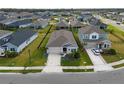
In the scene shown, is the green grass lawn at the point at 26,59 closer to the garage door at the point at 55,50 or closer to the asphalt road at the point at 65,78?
the garage door at the point at 55,50

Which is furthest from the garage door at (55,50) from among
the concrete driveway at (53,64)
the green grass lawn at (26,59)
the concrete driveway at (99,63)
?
the concrete driveway at (99,63)

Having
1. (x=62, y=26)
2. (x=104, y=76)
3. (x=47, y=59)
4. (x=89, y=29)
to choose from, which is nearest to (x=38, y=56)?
(x=47, y=59)

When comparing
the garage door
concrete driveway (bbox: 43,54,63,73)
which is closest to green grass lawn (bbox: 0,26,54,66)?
concrete driveway (bbox: 43,54,63,73)

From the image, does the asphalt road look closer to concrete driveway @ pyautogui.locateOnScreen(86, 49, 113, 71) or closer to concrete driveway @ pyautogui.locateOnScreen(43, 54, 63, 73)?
concrete driveway @ pyautogui.locateOnScreen(86, 49, 113, 71)

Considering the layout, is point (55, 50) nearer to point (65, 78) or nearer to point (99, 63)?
point (99, 63)

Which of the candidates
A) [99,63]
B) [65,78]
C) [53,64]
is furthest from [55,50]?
[65,78]

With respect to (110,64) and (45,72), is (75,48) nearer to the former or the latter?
(110,64)

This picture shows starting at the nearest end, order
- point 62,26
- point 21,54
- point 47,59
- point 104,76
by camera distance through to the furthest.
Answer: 1. point 104,76
2. point 47,59
3. point 21,54
4. point 62,26
